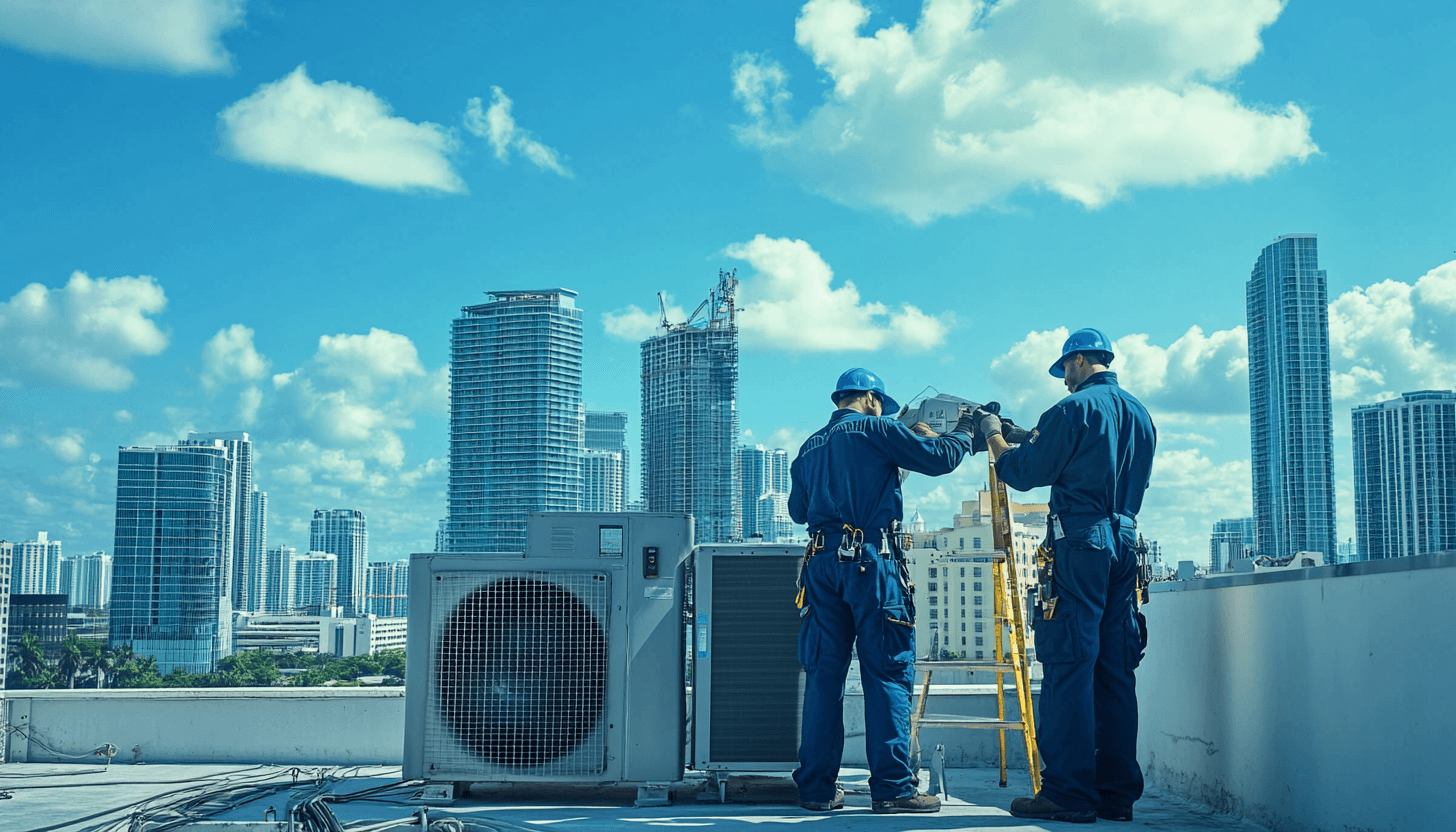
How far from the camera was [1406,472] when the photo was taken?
124m

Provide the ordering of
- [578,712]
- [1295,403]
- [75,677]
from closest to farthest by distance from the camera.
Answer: [578,712] < [75,677] < [1295,403]

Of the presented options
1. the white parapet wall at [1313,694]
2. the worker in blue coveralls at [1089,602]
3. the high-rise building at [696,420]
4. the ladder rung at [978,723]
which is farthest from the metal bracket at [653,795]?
the high-rise building at [696,420]

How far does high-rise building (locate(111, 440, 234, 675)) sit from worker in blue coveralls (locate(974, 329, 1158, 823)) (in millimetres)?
179477

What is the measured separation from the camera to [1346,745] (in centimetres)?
373

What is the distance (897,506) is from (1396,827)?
217cm

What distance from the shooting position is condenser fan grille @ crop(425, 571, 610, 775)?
5.07 meters

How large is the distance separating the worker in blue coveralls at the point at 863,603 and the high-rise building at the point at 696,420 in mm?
168054

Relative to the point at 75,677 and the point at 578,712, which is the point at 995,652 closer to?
the point at 578,712

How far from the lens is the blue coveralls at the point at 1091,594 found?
434 centimetres

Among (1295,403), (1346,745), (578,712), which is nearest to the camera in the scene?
(1346,745)

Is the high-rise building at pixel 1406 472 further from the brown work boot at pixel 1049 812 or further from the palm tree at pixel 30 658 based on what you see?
the palm tree at pixel 30 658

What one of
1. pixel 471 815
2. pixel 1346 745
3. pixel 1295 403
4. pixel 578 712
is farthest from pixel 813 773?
pixel 1295 403

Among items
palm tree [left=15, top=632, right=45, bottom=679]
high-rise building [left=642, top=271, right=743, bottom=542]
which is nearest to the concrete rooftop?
palm tree [left=15, top=632, right=45, bottom=679]

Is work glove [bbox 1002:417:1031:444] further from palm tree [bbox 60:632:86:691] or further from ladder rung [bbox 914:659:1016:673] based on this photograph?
palm tree [bbox 60:632:86:691]
